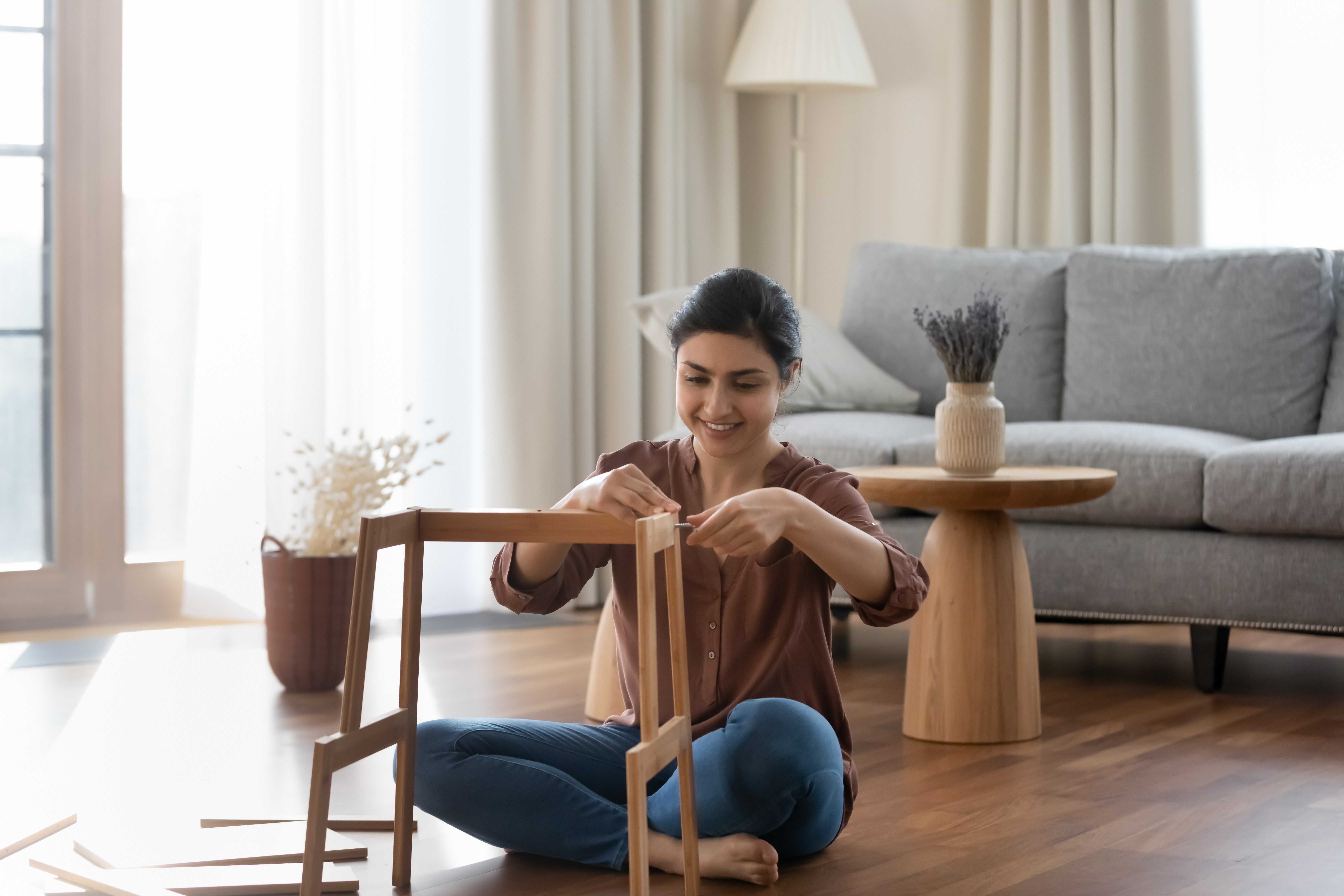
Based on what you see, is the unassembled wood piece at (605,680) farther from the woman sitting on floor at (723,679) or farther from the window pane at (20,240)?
the window pane at (20,240)

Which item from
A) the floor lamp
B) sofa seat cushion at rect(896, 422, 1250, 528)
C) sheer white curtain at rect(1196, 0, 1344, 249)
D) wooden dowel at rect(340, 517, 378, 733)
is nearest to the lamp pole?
the floor lamp

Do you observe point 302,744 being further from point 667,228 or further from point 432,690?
point 667,228

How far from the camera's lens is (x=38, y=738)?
2.32 meters

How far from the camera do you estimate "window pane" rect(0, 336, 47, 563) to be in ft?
11.2

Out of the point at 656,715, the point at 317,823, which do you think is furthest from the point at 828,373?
the point at 317,823

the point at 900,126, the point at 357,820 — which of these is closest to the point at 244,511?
the point at 357,820

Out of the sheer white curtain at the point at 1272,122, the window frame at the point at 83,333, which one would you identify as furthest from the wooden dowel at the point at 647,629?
the sheer white curtain at the point at 1272,122

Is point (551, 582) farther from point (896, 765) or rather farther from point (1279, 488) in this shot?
point (1279, 488)

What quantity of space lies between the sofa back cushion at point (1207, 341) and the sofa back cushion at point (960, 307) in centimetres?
8

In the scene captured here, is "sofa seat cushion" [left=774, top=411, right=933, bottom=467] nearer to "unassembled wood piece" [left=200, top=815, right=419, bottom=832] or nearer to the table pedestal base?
the table pedestal base

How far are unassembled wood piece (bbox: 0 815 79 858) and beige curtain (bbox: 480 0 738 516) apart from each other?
1889 mm

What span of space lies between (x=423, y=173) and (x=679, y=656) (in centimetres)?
253

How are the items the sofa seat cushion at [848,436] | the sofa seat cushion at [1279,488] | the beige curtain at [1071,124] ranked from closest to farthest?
the sofa seat cushion at [1279,488] < the sofa seat cushion at [848,436] < the beige curtain at [1071,124]

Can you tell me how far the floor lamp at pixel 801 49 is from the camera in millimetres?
3867
